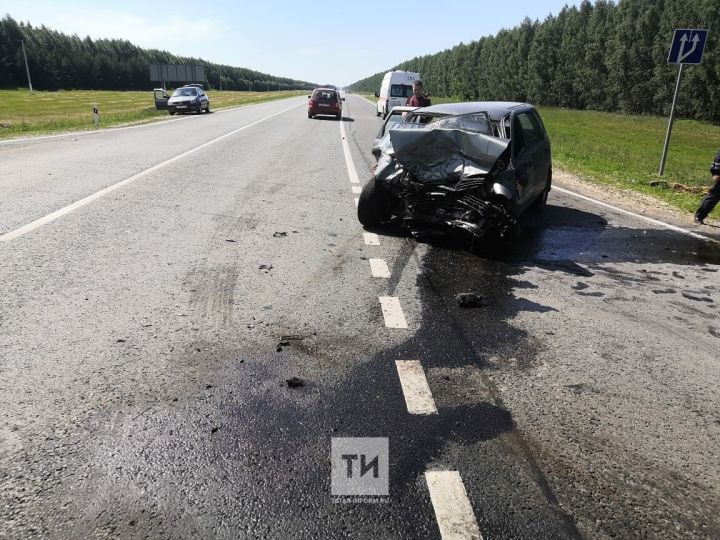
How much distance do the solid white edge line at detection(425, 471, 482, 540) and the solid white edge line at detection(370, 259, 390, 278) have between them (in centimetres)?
283

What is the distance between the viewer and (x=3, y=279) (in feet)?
14.6

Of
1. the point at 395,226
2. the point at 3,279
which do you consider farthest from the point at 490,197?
the point at 3,279

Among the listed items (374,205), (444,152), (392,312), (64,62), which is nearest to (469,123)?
(444,152)

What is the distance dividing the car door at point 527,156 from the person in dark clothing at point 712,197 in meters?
2.52

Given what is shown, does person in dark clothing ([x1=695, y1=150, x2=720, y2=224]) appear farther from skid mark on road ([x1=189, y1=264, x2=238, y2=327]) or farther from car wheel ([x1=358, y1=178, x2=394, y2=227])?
skid mark on road ([x1=189, y1=264, x2=238, y2=327])

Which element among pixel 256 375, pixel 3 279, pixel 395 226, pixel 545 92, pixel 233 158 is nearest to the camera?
pixel 256 375

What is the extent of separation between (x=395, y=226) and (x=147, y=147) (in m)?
10.6

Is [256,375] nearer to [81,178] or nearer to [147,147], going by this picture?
[81,178]

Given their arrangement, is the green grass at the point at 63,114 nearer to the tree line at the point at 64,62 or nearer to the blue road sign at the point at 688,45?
the blue road sign at the point at 688,45

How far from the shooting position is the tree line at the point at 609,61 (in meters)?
30.7

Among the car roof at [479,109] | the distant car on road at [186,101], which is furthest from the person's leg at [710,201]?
the distant car on road at [186,101]

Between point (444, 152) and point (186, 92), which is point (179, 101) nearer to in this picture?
point (186, 92)

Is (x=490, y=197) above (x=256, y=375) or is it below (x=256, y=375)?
above

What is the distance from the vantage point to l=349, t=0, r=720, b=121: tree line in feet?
101
